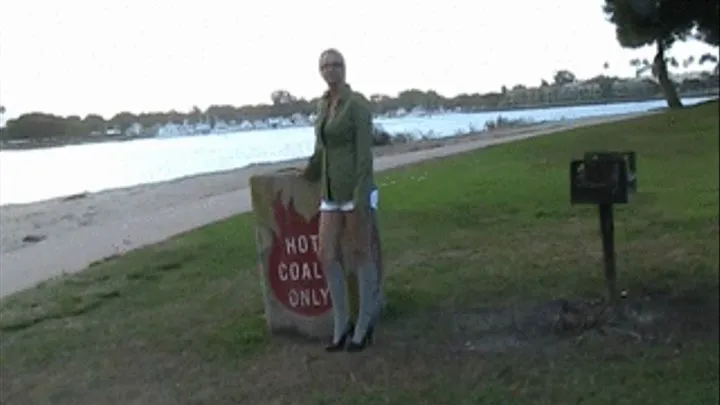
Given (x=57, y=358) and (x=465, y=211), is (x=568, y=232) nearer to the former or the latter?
(x=465, y=211)

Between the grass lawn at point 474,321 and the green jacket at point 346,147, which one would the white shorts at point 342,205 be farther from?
the grass lawn at point 474,321

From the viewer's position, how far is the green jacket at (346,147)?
5.52m

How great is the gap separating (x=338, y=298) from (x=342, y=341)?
0.24 meters

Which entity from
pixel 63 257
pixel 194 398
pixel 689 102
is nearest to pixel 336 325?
pixel 194 398

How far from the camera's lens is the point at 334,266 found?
6012 millimetres

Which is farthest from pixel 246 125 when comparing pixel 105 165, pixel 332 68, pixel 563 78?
pixel 105 165

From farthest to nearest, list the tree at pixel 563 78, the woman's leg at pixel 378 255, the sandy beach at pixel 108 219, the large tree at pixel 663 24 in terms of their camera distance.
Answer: the sandy beach at pixel 108 219
the woman's leg at pixel 378 255
the tree at pixel 563 78
the large tree at pixel 663 24

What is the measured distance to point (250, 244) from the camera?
36.4ft

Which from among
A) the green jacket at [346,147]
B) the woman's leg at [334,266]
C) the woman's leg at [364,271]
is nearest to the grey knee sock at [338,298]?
the woman's leg at [334,266]

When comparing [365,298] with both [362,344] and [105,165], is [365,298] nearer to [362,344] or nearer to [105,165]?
[362,344]

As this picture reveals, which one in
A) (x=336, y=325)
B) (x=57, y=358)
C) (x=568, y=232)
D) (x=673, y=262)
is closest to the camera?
(x=673, y=262)

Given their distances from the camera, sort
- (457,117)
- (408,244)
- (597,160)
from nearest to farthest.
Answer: (597,160) → (457,117) → (408,244)

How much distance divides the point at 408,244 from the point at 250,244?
2.16 metres

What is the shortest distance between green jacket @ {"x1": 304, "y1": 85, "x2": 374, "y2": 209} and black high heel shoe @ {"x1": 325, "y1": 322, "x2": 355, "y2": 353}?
84cm
